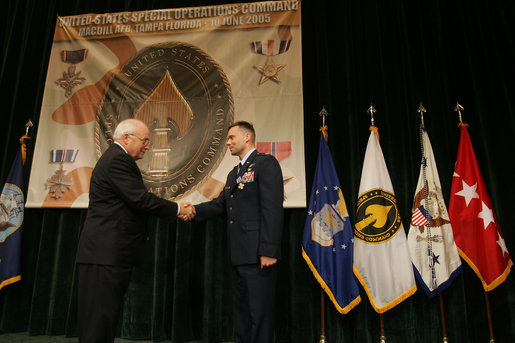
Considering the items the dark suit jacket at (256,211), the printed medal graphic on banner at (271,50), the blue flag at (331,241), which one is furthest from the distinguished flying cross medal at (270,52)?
the dark suit jacket at (256,211)

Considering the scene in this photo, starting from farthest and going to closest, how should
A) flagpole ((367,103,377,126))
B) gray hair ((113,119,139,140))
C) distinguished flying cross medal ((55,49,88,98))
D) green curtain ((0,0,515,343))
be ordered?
distinguished flying cross medal ((55,49,88,98)) < flagpole ((367,103,377,126)) < green curtain ((0,0,515,343)) < gray hair ((113,119,139,140))

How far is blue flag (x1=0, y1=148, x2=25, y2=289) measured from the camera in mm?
3209

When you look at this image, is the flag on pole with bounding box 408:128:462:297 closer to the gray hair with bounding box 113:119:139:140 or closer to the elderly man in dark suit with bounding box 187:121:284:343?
the elderly man in dark suit with bounding box 187:121:284:343

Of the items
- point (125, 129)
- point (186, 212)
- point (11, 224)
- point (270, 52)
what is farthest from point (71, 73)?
point (186, 212)

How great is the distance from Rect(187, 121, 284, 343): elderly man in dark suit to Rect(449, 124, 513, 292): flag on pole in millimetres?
1673

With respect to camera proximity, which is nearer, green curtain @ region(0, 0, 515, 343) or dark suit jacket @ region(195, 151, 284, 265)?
dark suit jacket @ region(195, 151, 284, 265)

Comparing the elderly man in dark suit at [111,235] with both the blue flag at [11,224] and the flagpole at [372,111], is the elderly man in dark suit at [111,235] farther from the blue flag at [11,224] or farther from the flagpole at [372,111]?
the flagpole at [372,111]

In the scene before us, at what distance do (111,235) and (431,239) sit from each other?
238 cm

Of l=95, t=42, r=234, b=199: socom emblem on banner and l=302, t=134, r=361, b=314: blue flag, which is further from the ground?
l=95, t=42, r=234, b=199: socom emblem on banner

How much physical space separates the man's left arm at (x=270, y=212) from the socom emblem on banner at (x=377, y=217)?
1002mm

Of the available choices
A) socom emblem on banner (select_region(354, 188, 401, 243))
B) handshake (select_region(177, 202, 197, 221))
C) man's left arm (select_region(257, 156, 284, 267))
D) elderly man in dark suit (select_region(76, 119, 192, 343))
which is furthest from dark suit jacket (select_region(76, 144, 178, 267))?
socom emblem on banner (select_region(354, 188, 401, 243))

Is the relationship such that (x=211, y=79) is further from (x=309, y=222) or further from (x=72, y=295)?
(x=72, y=295)

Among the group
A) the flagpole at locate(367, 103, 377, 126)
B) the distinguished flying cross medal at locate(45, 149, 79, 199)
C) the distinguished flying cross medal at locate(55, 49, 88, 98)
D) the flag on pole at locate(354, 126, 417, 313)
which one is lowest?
the flag on pole at locate(354, 126, 417, 313)

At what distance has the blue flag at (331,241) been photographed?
2811 mm
